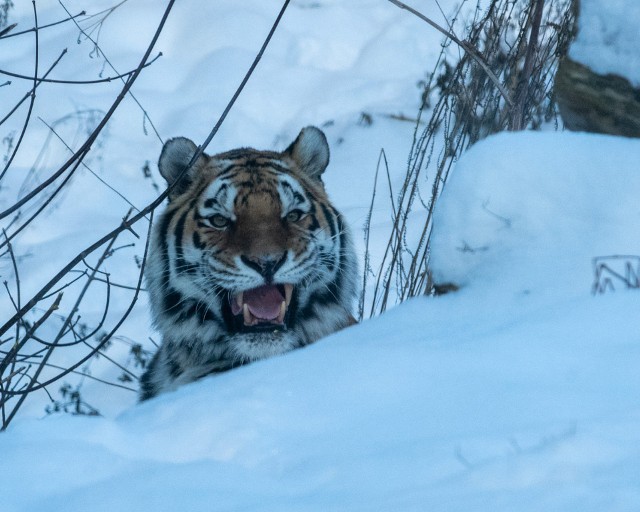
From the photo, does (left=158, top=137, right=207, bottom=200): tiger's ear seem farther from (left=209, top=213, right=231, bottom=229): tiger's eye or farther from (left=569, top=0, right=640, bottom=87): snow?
(left=569, top=0, right=640, bottom=87): snow

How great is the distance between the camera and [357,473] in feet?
4.32

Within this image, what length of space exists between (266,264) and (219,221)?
28 centimetres

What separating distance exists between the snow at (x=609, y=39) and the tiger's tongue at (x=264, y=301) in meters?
1.02

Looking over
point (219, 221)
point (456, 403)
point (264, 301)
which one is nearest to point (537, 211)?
point (456, 403)

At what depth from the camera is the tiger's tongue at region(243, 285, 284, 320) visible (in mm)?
2881

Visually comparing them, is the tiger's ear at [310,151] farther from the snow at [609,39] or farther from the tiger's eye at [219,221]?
the snow at [609,39]

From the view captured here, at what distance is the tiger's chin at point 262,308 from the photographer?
2869 millimetres

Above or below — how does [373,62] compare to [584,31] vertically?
above

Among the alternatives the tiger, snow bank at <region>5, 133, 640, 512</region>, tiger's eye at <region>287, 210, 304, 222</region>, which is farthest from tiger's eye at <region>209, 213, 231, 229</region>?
snow bank at <region>5, 133, 640, 512</region>

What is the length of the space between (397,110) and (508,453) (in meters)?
5.55

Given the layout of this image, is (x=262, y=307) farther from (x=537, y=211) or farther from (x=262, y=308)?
(x=537, y=211)

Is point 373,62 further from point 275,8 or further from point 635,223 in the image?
point 635,223

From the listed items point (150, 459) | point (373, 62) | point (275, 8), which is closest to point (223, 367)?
point (150, 459)

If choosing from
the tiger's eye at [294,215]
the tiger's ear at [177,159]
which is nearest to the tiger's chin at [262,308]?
the tiger's eye at [294,215]
